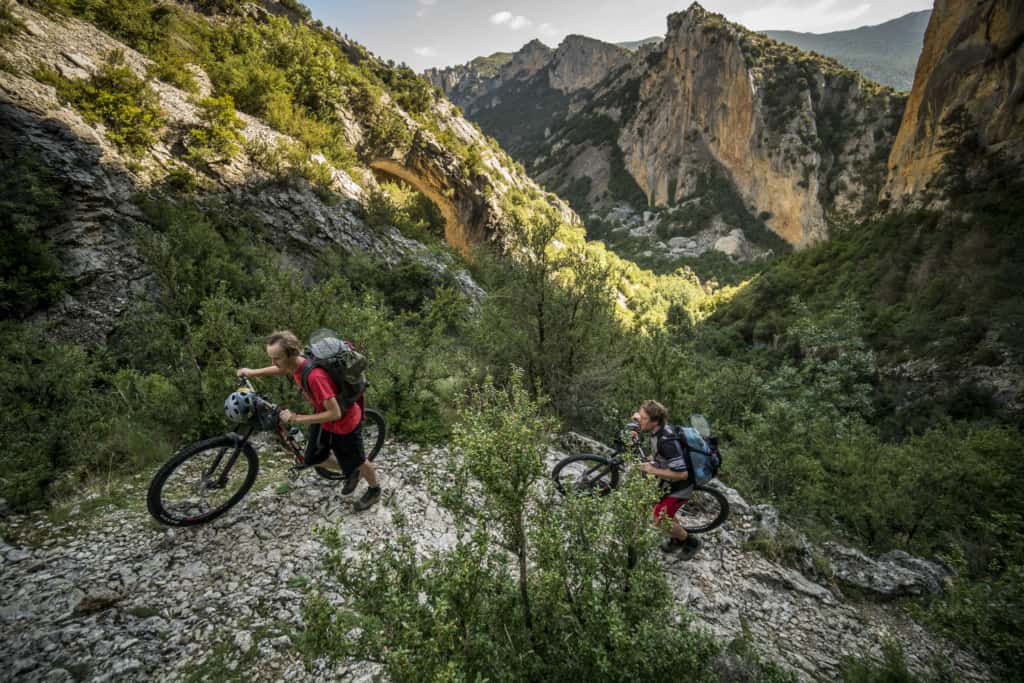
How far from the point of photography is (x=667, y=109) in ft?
255

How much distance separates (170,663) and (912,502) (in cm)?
1153

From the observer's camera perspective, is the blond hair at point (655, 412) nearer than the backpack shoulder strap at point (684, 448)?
No

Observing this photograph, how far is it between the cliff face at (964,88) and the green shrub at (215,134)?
36.8 meters

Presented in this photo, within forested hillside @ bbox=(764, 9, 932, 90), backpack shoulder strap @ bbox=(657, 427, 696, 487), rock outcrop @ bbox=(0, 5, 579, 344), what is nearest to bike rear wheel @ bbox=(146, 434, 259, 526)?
backpack shoulder strap @ bbox=(657, 427, 696, 487)

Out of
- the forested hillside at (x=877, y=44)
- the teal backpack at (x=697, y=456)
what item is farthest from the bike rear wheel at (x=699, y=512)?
the forested hillside at (x=877, y=44)

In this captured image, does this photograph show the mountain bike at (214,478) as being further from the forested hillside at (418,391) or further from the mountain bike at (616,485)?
the mountain bike at (616,485)

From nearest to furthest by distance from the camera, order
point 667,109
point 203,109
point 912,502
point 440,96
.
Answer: point 912,502 < point 203,109 < point 440,96 < point 667,109

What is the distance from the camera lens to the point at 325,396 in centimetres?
338

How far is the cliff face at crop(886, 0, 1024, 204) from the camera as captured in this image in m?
18.9

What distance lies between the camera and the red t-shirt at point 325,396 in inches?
133

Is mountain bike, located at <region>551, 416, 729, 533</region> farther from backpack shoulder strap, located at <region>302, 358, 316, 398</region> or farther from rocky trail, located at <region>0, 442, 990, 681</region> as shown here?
backpack shoulder strap, located at <region>302, 358, 316, 398</region>

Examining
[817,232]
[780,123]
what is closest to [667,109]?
[780,123]

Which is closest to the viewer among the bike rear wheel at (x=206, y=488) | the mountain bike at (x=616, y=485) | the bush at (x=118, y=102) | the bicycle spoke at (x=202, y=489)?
the bike rear wheel at (x=206, y=488)

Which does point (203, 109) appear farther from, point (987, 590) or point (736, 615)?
point (987, 590)
